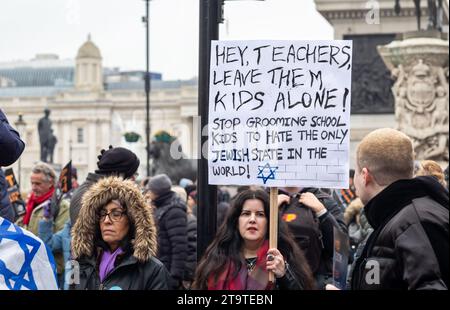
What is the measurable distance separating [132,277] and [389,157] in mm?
1559

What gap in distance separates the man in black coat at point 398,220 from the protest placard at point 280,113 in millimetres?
1001

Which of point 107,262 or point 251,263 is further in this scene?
point 251,263

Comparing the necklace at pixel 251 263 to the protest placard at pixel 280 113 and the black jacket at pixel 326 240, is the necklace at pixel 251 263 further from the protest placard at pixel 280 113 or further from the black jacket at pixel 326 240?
the black jacket at pixel 326 240

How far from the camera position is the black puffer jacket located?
35.7 feet

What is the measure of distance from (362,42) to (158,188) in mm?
21091

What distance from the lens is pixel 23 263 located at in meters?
4.54

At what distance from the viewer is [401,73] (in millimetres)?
21672

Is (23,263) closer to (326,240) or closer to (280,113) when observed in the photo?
(280,113)

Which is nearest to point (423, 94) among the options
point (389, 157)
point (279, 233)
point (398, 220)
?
point (279, 233)

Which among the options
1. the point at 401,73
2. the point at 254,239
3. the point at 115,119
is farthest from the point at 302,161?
the point at 115,119

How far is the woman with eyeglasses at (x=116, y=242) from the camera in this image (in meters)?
6.22

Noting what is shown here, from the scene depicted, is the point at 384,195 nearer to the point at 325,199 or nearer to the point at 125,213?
the point at 125,213

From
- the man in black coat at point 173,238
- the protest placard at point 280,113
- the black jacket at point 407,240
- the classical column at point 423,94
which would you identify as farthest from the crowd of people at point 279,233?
the classical column at point 423,94
